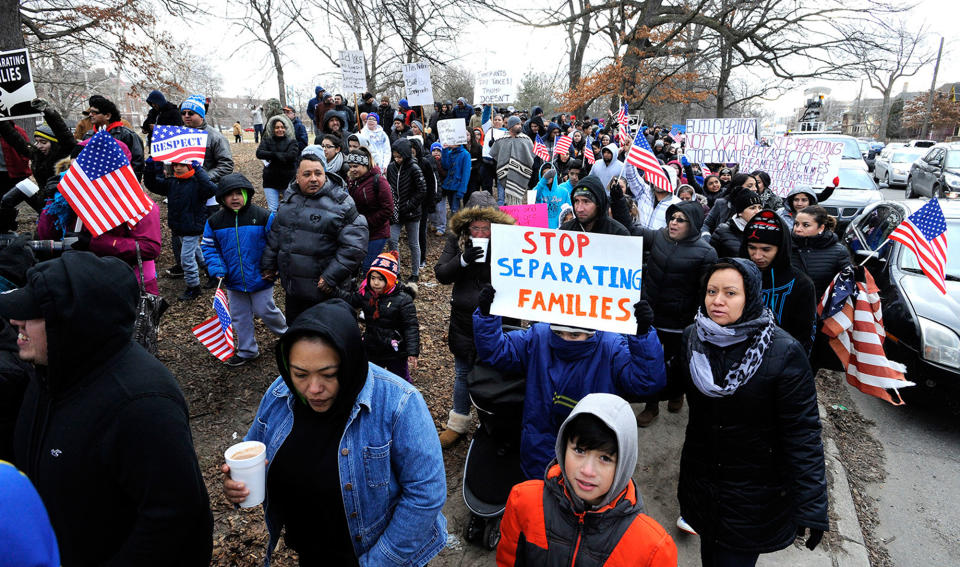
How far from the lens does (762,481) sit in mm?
2516

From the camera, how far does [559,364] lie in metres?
2.90

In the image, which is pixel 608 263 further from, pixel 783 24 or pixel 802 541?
pixel 783 24

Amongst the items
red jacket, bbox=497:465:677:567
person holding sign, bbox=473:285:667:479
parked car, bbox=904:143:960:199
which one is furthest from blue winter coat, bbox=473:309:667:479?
parked car, bbox=904:143:960:199

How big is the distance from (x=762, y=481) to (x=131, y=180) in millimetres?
5083

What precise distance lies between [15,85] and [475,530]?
6888mm

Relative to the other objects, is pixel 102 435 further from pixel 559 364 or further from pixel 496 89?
pixel 496 89

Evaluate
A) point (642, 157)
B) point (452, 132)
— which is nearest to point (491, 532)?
point (642, 157)

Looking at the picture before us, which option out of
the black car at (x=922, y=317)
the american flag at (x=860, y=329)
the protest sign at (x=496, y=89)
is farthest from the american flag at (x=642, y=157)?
the protest sign at (x=496, y=89)

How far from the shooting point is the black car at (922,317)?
190 inches

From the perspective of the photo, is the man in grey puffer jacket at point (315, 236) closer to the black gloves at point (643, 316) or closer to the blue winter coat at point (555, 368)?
the blue winter coat at point (555, 368)

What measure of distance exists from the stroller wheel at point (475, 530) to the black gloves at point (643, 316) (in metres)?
1.78

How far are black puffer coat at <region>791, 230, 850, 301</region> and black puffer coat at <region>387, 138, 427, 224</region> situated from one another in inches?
195

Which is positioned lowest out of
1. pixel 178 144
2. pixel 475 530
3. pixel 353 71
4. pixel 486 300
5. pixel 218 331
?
pixel 475 530

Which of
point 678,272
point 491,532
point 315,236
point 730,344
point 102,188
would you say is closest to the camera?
point 730,344
